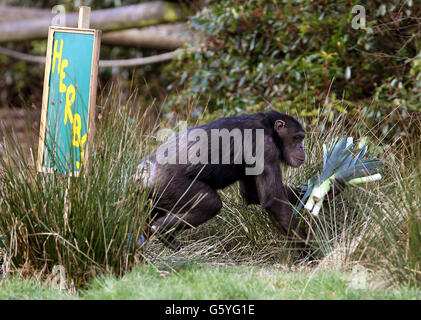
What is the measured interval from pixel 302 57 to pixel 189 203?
12.3 feet

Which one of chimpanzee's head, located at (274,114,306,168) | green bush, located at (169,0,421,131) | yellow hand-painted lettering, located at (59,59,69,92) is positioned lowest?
chimpanzee's head, located at (274,114,306,168)

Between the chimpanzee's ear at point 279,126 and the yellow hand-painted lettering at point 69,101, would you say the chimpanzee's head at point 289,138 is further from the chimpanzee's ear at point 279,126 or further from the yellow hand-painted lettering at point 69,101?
the yellow hand-painted lettering at point 69,101

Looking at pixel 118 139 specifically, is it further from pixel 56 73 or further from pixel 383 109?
pixel 383 109

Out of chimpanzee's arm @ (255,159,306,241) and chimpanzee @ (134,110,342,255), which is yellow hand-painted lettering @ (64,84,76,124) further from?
chimpanzee's arm @ (255,159,306,241)

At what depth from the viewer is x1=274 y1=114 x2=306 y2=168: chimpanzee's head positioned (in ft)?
16.6

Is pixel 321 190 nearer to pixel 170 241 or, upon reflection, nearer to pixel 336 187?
pixel 336 187

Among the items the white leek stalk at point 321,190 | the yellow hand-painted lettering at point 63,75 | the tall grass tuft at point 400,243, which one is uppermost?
the yellow hand-painted lettering at point 63,75

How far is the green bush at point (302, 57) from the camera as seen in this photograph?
7262 millimetres

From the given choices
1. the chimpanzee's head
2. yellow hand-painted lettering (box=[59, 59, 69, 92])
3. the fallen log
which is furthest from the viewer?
the fallen log

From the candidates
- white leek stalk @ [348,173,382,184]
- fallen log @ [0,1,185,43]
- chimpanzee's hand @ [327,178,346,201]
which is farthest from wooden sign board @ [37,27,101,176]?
fallen log @ [0,1,185,43]

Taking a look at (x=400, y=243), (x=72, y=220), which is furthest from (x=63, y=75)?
(x=400, y=243)

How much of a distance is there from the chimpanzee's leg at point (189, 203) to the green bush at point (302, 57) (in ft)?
8.92

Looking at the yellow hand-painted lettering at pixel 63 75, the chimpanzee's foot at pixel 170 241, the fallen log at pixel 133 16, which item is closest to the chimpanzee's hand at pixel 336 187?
the chimpanzee's foot at pixel 170 241
